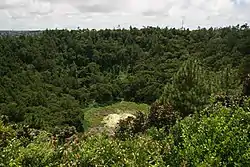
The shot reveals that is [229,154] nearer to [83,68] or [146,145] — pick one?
[146,145]

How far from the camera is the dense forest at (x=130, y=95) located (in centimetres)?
1029

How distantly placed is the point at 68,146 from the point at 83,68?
237 feet

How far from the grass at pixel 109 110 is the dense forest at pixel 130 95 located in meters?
1.63

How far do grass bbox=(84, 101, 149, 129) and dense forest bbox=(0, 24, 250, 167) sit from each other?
163 centimetres

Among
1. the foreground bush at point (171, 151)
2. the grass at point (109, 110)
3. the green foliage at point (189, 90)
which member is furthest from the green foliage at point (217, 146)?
the grass at point (109, 110)

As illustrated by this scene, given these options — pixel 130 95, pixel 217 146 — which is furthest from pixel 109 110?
pixel 217 146

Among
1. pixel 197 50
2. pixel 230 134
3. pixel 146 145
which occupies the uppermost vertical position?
pixel 230 134

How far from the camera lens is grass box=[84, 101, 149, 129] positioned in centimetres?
5988

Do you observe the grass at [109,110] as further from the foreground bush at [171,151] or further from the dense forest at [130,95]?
the foreground bush at [171,151]

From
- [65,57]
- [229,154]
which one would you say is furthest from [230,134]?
[65,57]

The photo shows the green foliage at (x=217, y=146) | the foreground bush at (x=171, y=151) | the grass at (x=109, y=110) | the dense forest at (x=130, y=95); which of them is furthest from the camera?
the grass at (x=109, y=110)

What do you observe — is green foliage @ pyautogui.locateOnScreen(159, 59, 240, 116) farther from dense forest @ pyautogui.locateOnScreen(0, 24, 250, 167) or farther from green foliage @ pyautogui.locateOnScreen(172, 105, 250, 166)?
green foliage @ pyautogui.locateOnScreen(172, 105, 250, 166)

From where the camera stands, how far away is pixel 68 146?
12.8m

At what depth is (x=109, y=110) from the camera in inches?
2502
